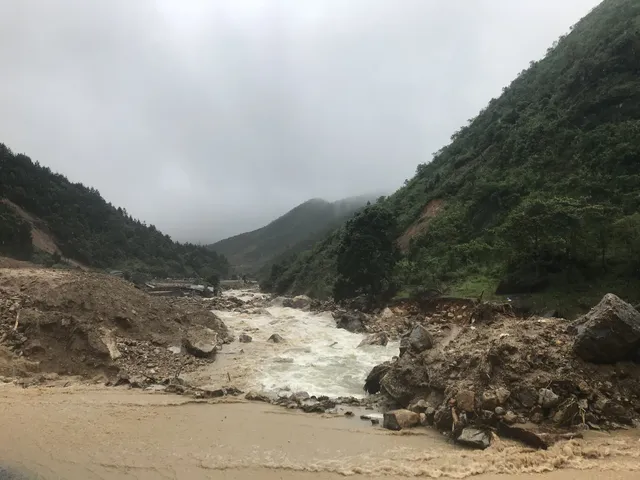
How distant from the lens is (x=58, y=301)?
1894 cm

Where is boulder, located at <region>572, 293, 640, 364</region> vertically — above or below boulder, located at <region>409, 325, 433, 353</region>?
above

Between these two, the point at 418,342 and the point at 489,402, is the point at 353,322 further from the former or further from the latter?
the point at 489,402

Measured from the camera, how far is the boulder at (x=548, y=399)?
430 inches

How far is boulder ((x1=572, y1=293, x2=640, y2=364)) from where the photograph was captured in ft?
38.1

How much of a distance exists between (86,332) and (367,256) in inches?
952

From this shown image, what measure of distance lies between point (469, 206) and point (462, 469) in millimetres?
37881

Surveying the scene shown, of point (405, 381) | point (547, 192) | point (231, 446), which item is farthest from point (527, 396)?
point (547, 192)

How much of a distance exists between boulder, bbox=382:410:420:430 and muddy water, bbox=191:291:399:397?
3.54 meters

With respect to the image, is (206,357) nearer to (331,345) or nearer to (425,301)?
(331,345)

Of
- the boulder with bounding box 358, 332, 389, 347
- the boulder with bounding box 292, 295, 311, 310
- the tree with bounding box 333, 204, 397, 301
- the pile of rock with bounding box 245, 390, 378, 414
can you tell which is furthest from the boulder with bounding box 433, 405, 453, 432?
the boulder with bounding box 292, 295, 311, 310

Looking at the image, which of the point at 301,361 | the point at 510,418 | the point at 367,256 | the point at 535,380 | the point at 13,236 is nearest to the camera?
the point at 510,418

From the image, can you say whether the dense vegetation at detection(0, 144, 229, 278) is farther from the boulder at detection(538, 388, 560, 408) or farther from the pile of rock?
the boulder at detection(538, 388, 560, 408)

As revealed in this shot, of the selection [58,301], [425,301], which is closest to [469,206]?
[425,301]

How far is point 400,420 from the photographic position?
Answer: 11719 millimetres
